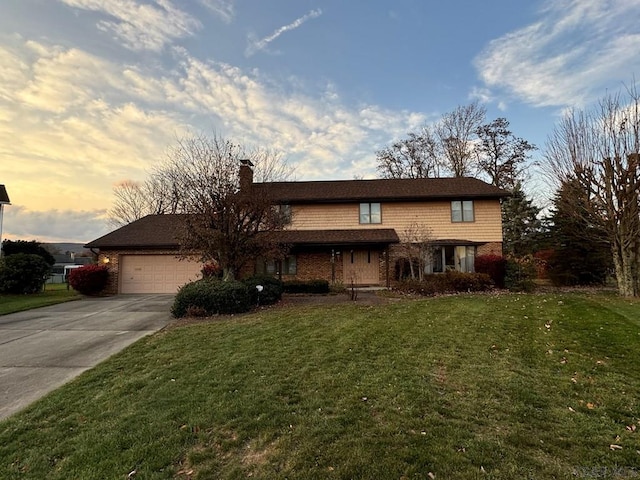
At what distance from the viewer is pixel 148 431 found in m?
3.93

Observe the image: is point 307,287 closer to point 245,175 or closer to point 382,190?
point 245,175

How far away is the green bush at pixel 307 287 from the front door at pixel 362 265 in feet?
10.0

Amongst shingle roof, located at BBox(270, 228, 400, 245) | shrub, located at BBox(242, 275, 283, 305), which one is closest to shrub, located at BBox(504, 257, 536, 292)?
shingle roof, located at BBox(270, 228, 400, 245)

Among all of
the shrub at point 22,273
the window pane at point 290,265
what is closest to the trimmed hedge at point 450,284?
the window pane at point 290,265

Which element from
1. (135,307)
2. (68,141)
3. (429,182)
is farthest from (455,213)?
(68,141)

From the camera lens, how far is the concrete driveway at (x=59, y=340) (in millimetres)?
5887

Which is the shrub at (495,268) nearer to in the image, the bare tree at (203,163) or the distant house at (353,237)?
the distant house at (353,237)

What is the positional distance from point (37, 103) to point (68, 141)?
6.25ft

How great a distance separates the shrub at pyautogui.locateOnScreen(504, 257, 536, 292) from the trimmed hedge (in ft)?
3.79

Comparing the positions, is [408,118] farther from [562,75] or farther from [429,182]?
[562,75]

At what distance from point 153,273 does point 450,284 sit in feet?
50.5

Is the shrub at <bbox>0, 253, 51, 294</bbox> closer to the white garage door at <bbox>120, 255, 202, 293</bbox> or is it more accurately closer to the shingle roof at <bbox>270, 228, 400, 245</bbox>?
the white garage door at <bbox>120, 255, 202, 293</bbox>

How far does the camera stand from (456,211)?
1992cm

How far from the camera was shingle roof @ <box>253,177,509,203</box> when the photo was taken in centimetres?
1967
